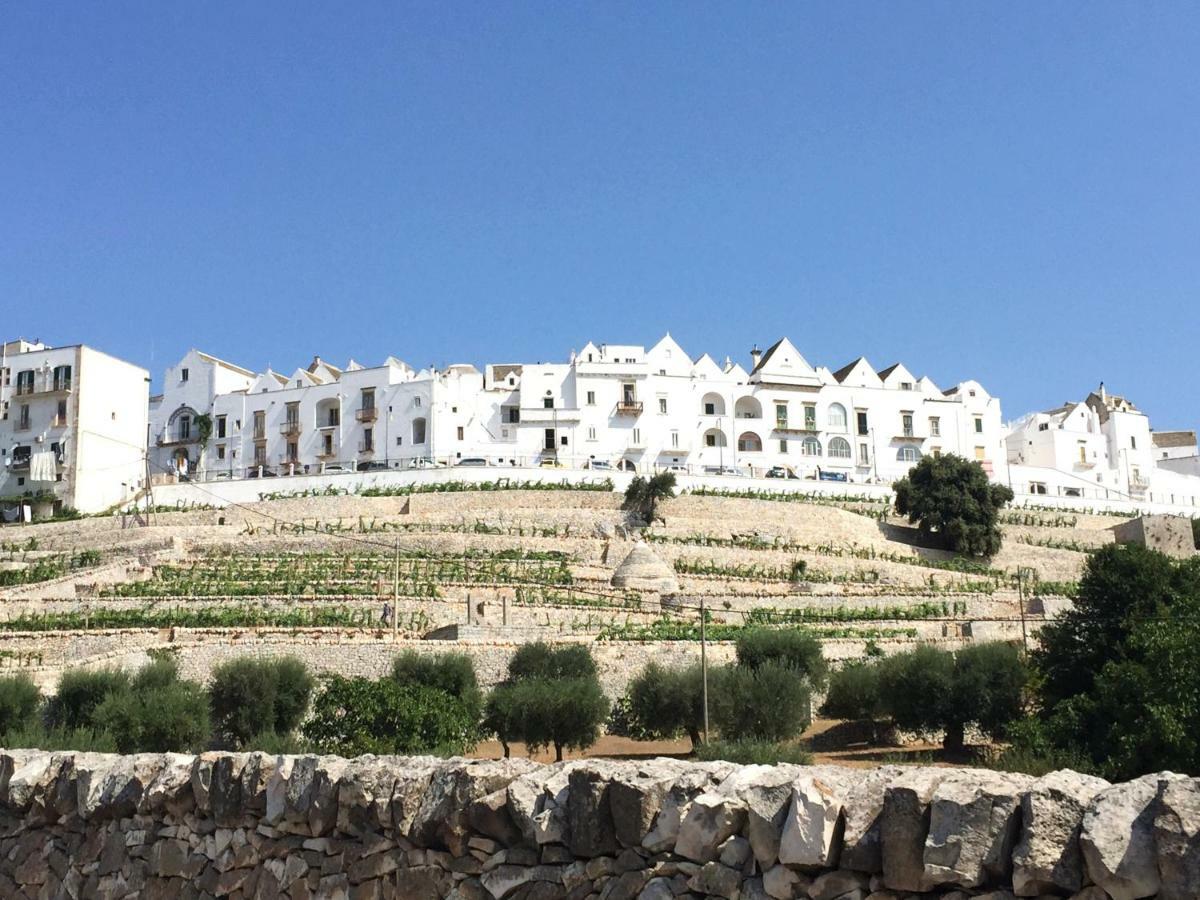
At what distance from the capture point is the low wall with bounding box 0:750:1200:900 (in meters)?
3.51

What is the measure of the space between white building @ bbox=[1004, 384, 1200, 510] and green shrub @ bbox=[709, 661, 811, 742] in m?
48.7

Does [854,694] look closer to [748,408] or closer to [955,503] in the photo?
[955,503]

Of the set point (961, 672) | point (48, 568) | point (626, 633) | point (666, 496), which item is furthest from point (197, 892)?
point (666, 496)

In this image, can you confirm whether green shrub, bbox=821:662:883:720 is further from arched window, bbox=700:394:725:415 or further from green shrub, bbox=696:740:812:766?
arched window, bbox=700:394:725:415

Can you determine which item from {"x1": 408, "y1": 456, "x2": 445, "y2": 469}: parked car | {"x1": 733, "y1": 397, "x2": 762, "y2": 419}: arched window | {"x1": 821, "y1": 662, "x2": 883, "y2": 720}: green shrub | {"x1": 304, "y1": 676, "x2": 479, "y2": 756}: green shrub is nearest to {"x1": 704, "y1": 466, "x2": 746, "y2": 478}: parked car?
{"x1": 733, "y1": 397, "x2": 762, "y2": 419}: arched window

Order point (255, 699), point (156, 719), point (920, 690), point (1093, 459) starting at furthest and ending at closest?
point (1093, 459) < point (920, 690) < point (255, 699) < point (156, 719)

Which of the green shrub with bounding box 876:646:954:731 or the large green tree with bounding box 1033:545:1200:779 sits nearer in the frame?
the large green tree with bounding box 1033:545:1200:779

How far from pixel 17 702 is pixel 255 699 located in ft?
15.9

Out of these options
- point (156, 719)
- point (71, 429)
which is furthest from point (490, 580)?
point (71, 429)

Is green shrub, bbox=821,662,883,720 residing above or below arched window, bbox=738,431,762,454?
below

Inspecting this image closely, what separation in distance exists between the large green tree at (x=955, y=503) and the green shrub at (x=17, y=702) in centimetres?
3942

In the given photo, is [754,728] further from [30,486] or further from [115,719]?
[30,486]

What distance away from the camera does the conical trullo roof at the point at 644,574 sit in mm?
43062

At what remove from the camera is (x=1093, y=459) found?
3044 inches
